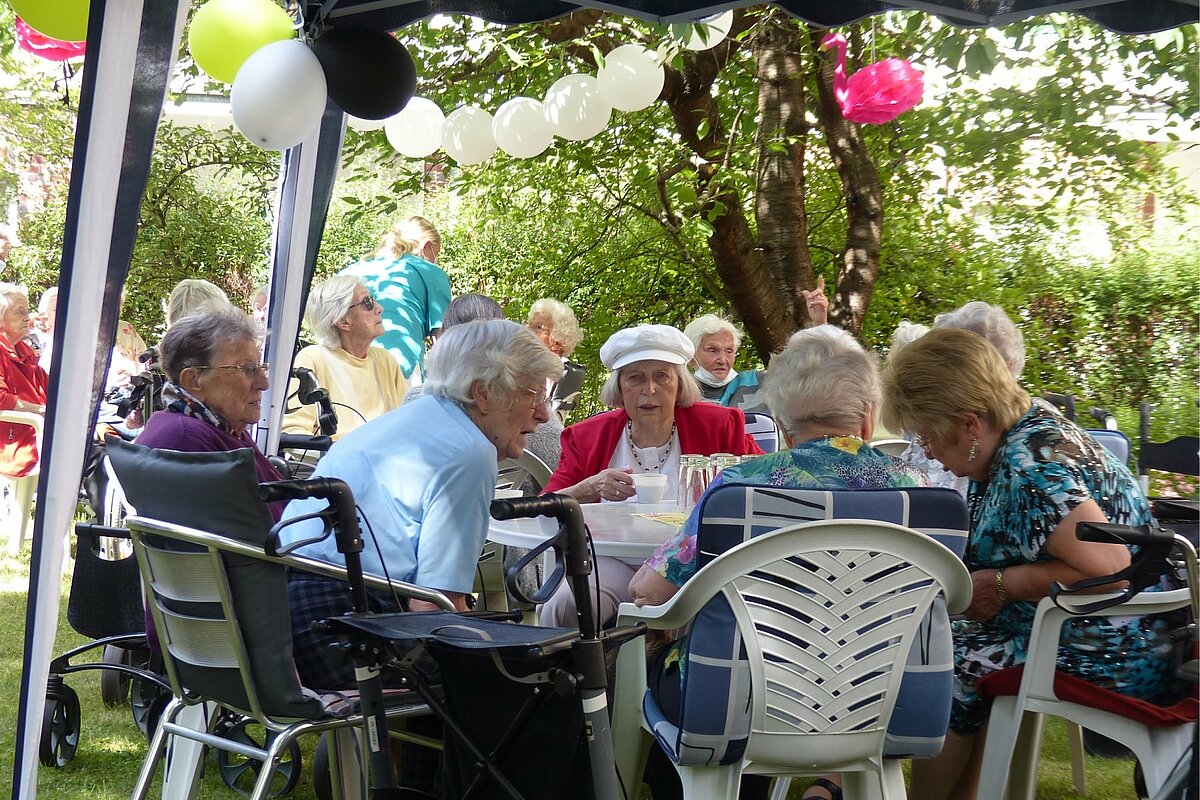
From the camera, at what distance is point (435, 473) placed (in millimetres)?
2539

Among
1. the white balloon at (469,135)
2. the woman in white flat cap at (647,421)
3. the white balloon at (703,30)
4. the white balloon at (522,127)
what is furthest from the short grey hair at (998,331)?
the white balloon at (469,135)

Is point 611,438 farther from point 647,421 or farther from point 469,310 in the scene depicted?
point 469,310

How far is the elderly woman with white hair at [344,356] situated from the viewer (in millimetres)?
5371

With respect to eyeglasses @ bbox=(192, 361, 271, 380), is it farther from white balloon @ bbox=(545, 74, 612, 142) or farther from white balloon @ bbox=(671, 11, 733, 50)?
white balloon @ bbox=(545, 74, 612, 142)

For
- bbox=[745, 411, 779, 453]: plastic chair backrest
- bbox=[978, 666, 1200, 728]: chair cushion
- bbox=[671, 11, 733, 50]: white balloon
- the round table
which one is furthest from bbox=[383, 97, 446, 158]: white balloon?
bbox=[978, 666, 1200, 728]: chair cushion

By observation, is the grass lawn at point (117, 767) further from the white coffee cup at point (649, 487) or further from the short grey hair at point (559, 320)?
the short grey hair at point (559, 320)

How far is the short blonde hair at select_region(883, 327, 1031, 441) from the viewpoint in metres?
2.61

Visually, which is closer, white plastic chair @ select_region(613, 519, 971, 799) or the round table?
white plastic chair @ select_region(613, 519, 971, 799)

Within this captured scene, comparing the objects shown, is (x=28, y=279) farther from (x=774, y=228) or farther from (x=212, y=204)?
(x=774, y=228)

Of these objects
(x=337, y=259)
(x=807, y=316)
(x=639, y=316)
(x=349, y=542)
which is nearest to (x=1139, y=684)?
(x=349, y=542)

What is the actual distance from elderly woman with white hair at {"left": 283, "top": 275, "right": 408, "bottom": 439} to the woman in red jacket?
246cm

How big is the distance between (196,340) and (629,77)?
137 inches

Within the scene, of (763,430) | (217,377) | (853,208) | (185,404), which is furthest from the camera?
(853,208)

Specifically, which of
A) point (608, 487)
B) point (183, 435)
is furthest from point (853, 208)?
point (183, 435)
